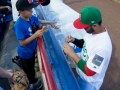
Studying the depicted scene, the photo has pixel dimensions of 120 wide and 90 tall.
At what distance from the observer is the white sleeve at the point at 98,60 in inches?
57.5

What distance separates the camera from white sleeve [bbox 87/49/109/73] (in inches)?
57.5

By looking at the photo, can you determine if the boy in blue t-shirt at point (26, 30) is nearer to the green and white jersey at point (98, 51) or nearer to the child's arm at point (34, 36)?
the child's arm at point (34, 36)

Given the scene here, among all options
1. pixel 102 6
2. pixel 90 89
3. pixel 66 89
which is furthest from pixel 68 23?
pixel 102 6

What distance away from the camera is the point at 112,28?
4.55 m

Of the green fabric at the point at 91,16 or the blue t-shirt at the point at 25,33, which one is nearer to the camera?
the green fabric at the point at 91,16

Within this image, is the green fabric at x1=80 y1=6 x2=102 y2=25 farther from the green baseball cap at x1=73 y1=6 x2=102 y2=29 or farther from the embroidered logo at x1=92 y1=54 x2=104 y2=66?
the embroidered logo at x1=92 y1=54 x2=104 y2=66

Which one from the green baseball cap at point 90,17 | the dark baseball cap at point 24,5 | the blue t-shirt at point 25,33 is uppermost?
the green baseball cap at point 90,17

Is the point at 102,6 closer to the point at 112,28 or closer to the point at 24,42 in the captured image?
the point at 112,28

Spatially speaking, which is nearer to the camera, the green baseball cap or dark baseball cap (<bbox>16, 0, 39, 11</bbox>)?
the green baseball cap

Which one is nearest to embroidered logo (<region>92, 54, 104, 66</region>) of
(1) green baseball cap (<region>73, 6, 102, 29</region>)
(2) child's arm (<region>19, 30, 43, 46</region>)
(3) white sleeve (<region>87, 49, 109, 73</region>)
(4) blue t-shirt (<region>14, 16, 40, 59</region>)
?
(3) white sleeve (<region>87, 49, 109, 73</region>)

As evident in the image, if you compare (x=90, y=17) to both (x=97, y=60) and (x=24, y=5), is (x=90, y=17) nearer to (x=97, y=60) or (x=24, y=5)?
(x=97, y=60)

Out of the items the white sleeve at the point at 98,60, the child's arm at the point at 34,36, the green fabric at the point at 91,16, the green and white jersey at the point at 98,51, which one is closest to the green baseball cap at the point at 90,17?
the green fabric at the point at 91,16

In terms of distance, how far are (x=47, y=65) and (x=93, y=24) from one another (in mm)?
548

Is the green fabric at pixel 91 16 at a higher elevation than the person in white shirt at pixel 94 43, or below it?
higher
